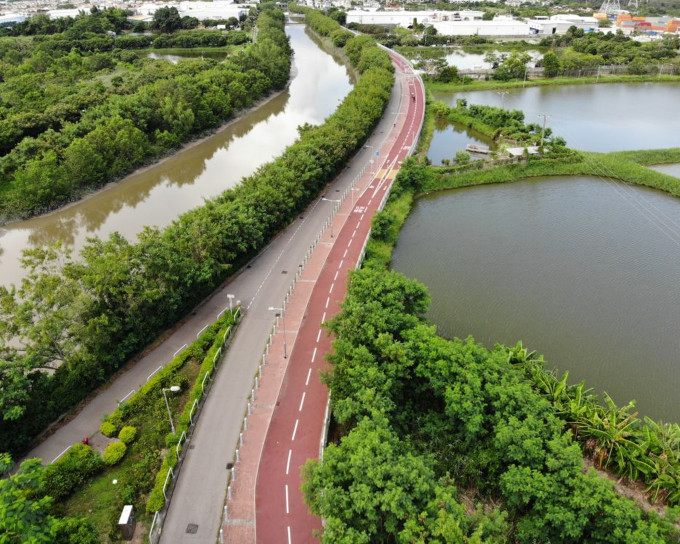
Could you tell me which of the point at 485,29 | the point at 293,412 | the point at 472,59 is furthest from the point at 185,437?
the point at 485,29

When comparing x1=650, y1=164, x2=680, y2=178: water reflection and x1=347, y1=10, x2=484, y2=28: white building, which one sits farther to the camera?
x1=347, y1=10, x2=484, y2=28: white building

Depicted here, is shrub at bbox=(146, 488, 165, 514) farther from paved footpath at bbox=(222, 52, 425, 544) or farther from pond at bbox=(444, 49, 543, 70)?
pond at bbox=(444, 49, 543, 70)

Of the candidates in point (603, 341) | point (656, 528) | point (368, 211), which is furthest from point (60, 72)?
point (656, 528)

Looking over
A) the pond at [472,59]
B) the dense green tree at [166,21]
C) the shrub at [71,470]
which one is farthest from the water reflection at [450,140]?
the dense green tree at [166,21]

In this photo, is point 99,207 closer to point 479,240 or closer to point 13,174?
point 13,174

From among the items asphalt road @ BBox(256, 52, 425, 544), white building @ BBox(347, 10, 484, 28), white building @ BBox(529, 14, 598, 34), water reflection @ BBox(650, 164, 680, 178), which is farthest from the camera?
white building @ BBox(347, 10, 484, 28)

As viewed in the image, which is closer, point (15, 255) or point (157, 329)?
point (157, 329)

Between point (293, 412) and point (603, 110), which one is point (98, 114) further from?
point (603, 110)

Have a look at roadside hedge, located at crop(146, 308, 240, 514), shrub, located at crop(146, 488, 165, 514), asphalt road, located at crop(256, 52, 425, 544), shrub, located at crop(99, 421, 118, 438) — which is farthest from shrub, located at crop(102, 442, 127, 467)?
asphalt road, located at crop(256, 52, 425, 544)
